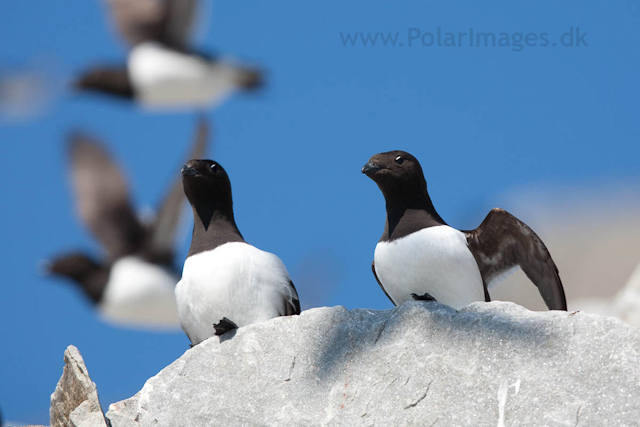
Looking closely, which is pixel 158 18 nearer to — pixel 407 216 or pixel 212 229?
pixel 212 229

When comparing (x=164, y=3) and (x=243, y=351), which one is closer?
(x=243, y=351)

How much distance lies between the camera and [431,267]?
5250mm

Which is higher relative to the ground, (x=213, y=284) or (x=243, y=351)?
(x=213, y=284)

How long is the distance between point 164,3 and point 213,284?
8.23m

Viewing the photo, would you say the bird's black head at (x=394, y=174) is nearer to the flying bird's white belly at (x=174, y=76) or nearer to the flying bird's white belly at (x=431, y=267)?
the flying bird's white belly at (x=431, y=267)

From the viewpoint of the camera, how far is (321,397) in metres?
4.54

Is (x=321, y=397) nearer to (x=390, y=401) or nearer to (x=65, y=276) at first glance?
(x=390, y=401)

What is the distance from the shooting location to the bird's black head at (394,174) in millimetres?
5527

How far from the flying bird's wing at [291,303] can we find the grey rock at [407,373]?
1.40ft

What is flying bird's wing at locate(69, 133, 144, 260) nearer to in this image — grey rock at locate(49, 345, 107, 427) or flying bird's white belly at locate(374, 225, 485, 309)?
grey rock at locate(49, 345, 107, 427)

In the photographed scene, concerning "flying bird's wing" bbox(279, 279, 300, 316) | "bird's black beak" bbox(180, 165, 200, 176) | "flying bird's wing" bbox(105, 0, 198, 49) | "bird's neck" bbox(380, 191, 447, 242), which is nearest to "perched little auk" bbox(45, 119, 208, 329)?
"flying bird's wing" bbox(105, 0, 198, 49)

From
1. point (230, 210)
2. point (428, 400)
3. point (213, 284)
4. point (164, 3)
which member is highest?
point (164, 3)

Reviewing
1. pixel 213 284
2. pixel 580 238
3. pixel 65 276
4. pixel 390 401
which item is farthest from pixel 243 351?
pixel 580 238

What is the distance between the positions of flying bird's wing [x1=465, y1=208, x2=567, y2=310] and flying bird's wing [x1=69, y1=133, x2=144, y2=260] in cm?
726
